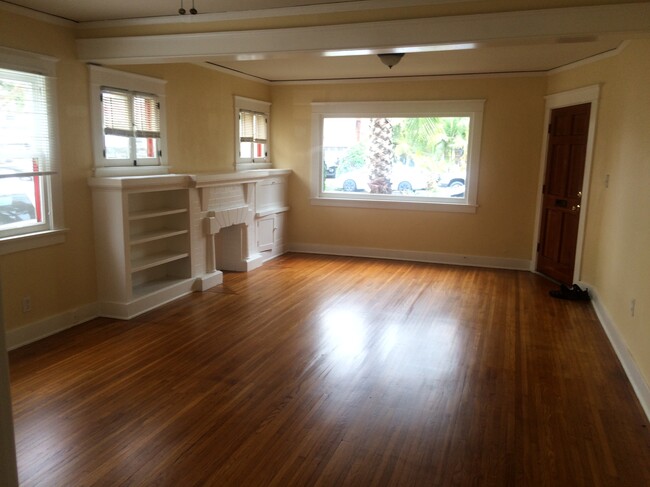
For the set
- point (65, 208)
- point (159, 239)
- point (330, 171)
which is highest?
point (330, 171)

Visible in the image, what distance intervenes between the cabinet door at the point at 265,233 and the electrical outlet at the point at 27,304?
334 centimetres

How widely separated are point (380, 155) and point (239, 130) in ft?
6.95

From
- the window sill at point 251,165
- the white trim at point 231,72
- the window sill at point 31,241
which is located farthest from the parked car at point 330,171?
the window sill at point 31,241

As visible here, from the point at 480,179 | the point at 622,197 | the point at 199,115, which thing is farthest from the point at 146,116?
the point at 622,197

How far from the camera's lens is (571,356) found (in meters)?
4.01

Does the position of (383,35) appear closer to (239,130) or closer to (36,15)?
(36,15)

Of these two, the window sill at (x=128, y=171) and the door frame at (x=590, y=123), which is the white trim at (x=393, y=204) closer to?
the door frame at (x=590, y=123)

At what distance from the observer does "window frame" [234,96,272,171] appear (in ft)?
22.6

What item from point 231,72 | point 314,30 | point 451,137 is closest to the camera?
point 314,30

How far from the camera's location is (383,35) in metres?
3.64

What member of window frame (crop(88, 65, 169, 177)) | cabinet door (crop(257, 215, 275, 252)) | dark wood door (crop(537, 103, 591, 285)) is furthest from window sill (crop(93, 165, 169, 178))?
dark wood door (crop(537, 103, 591, 285))

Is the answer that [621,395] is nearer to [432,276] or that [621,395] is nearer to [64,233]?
[432,276]

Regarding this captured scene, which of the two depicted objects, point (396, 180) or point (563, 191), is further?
point (396, 180)

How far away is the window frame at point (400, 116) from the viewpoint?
7.00 metres
